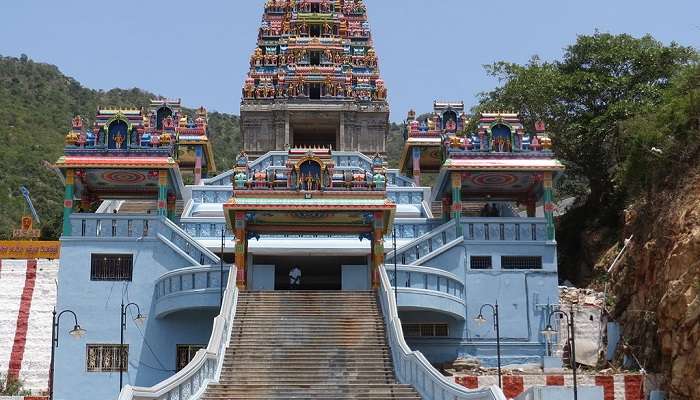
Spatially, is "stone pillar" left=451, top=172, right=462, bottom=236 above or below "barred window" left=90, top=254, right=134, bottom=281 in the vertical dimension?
above

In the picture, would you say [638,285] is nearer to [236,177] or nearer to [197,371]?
[236,177]

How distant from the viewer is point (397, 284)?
36.2m

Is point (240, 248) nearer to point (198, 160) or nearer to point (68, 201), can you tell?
point (68, 201)

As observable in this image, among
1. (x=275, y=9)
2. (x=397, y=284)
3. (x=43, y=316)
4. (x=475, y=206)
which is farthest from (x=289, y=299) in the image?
(x=275, y=9)

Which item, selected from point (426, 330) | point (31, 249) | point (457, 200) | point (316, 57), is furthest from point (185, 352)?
point (316, 57)

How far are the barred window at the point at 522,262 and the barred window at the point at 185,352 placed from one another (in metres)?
11.4

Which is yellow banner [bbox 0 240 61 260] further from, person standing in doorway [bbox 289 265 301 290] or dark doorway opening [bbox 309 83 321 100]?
dark doorway opening [bbox 309 83 321 100]

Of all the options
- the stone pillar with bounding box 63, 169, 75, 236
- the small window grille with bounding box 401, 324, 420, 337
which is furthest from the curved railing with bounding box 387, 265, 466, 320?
the stone pillar with bounding box 63, 169, 75, 236

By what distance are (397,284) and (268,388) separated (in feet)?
30.9

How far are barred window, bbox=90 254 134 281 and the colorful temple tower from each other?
856 inches

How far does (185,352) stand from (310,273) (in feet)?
27.4

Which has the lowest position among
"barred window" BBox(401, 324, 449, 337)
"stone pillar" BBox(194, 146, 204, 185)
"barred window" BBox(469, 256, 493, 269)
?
"barred window" BBox(401, 324, 449, 337)

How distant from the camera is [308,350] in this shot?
100ft

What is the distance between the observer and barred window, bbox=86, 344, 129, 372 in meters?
36.6
